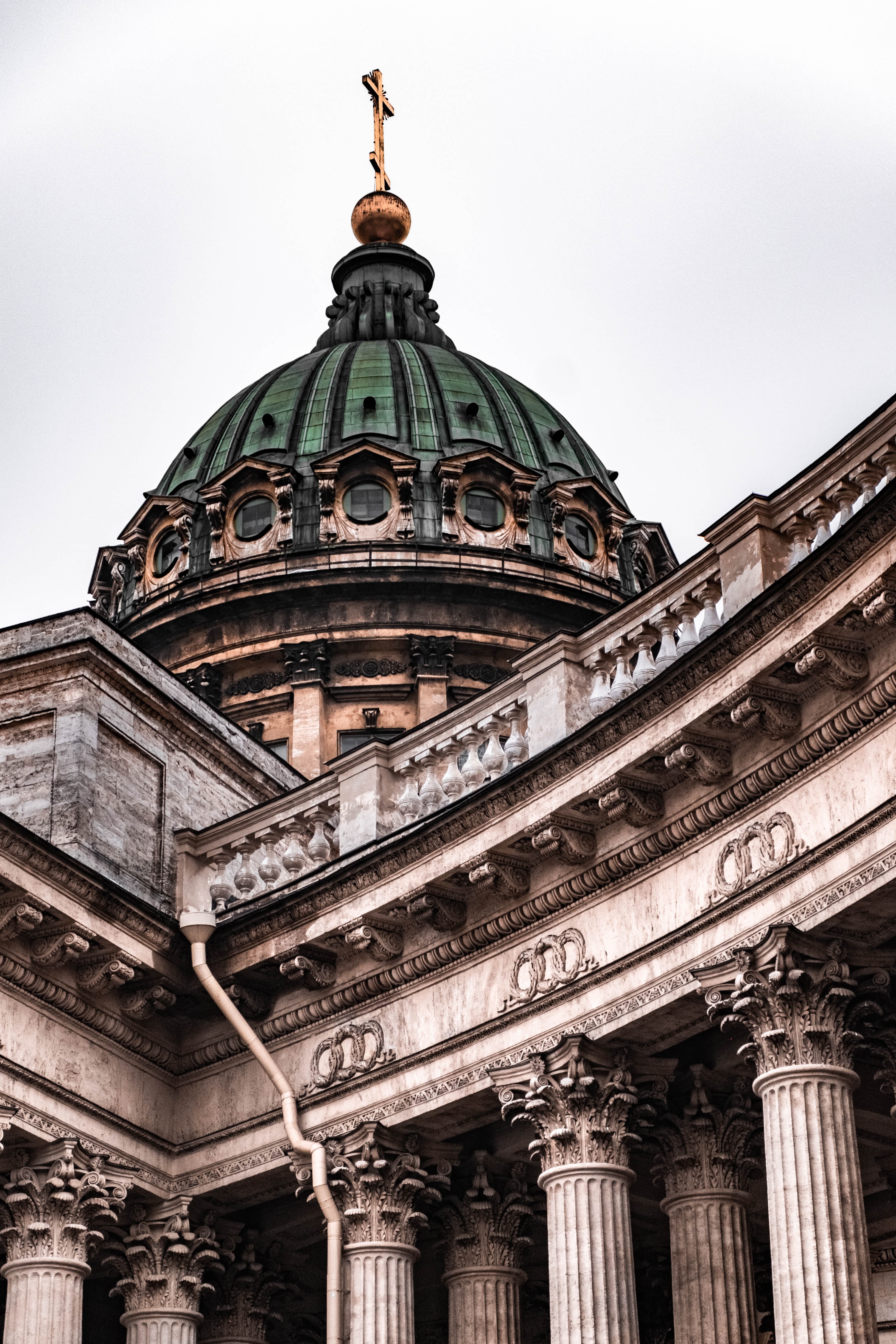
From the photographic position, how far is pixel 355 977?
21.6 meters

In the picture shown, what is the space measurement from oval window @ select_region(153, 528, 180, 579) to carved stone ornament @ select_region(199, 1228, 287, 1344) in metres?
26.7

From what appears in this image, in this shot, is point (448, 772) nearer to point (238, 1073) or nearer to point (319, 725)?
point (238, 1073)

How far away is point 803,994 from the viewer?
17.6 meters

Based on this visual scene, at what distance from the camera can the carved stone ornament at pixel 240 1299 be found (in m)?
23.2

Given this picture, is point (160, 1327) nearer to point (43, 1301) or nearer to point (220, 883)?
point (43, 1301)

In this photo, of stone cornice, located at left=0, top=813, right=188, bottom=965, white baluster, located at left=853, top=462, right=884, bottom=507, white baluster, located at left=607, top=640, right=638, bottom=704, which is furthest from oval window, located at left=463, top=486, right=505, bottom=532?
white baluster, located at left=853, top=462, right=884, bottom=507

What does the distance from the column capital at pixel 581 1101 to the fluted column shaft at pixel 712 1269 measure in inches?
45.6

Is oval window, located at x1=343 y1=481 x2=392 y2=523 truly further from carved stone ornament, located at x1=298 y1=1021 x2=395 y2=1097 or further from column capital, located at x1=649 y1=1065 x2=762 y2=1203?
column capital, located at x1=649 y1=1065 x2=762 y2=1203

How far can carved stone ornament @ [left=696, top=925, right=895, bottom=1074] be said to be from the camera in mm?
17531

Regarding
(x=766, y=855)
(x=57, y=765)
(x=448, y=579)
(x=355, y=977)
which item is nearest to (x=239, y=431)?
(x=448, y=579)

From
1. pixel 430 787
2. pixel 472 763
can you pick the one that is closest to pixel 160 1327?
pixel 430 787

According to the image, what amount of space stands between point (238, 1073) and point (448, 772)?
375 cm

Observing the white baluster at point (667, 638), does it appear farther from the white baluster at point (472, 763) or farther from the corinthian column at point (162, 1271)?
the corinthian column at point (162, 1271)

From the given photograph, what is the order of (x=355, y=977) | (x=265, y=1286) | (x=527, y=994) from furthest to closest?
1. (x=265, y=1286)
2. (x=355, y=977)
3. (x=527, y=994)
